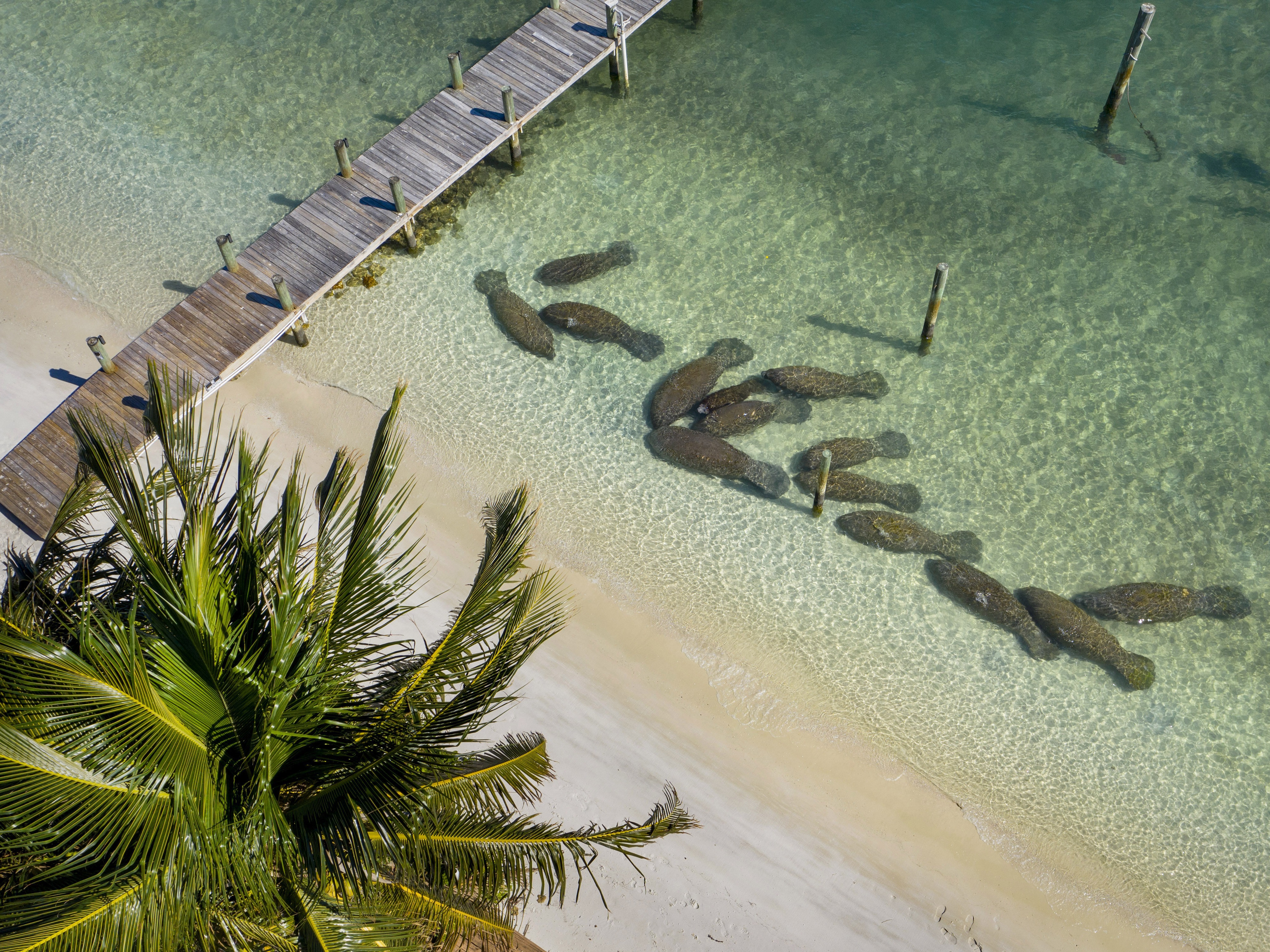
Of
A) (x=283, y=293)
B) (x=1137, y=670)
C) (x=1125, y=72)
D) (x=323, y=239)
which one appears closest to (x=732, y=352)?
(x=323, y=239)

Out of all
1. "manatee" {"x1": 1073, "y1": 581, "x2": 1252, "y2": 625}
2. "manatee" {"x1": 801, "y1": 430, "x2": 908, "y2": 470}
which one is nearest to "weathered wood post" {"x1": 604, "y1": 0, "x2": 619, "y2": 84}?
"manatee" {"x1": 801, "y1": 430, "x2": 908, "y2": 470}

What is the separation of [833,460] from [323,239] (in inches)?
398

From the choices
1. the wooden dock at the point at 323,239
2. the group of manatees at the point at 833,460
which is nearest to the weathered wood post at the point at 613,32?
the wooden dock at the point at 323,239

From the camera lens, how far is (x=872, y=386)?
1786cm

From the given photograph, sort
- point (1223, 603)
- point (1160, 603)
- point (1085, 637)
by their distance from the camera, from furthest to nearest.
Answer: point (1223, 603)
point (1160, 603)
point (1085, 637)

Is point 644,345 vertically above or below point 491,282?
below

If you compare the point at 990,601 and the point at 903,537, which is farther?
the point at 903,537

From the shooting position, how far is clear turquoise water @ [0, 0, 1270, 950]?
14.6 m

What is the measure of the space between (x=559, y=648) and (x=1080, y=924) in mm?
7919

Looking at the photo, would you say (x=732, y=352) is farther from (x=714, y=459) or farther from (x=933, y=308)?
(x=933, y=308)

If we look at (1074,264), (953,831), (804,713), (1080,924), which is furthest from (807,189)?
(1080,924)

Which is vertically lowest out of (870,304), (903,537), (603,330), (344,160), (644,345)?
(903,537)

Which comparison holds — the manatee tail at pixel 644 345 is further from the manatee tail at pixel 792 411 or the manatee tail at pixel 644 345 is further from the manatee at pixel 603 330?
the manatee tail at pixel 792 411

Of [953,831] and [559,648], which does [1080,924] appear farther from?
[559,648]
